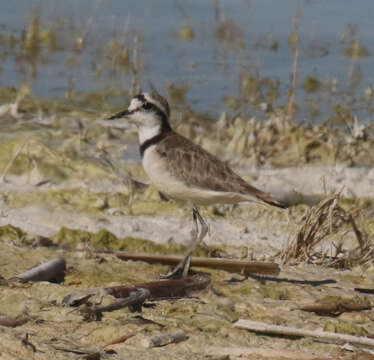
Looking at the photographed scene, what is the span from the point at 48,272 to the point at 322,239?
5.93ft

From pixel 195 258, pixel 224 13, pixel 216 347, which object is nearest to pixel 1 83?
pixel 224 13

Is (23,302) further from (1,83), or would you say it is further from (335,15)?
(335,15)

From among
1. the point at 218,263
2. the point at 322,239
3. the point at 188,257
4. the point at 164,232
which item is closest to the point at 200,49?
the point at 164,232

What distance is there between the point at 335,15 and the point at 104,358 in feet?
43.2

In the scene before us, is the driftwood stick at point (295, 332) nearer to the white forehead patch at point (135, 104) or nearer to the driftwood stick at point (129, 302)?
the driftwood stick at point (129, 302)

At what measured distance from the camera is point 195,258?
599 cm

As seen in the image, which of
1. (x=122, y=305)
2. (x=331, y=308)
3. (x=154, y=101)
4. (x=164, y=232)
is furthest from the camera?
(x=164, y=232)

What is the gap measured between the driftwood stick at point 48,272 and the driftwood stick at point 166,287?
0.52 meters

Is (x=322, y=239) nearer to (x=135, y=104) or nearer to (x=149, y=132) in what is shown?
(x=149, y=132)

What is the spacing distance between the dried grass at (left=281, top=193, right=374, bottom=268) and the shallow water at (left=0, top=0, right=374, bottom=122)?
4791 mm

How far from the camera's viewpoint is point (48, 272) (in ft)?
17.0

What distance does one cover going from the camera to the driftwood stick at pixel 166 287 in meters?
4.69

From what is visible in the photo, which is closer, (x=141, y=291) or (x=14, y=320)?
(x=14, y=320)

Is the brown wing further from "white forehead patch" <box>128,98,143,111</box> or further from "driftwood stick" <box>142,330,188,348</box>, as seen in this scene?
"driftwood stick" <box>142,330,188,348</box>
